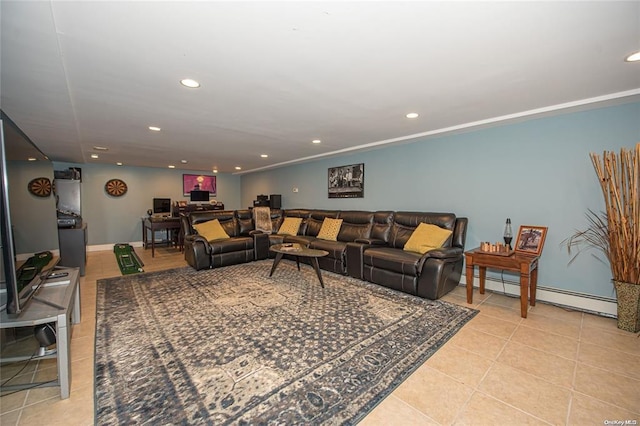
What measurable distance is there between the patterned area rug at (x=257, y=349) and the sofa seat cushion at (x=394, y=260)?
12.0 inches

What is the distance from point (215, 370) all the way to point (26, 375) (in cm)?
135

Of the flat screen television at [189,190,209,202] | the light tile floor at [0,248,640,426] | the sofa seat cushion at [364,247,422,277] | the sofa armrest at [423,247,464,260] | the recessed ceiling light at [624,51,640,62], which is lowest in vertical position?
the light tile floor at [0,248,640,426]

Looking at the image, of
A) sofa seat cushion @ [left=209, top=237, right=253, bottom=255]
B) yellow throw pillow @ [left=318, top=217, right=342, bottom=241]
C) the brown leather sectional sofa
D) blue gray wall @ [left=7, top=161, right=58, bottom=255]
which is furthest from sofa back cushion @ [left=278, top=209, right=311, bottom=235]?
blue gray wall @ [left=7, top=161, right=58, bottom=255]

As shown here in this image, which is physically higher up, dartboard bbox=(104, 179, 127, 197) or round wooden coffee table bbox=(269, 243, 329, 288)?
dartboard bbox=(104, 179, 127, 197)

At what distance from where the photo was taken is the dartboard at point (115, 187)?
681 cm

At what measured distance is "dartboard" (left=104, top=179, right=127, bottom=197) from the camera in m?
6.81

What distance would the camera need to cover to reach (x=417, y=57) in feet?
6.00

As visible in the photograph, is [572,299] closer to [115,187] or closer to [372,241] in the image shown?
[372,241]

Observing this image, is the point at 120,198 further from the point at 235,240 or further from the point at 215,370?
the point at 215,370

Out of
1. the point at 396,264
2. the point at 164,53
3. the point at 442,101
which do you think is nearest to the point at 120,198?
the point at 164,53

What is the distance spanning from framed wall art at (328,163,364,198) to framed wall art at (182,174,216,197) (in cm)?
468

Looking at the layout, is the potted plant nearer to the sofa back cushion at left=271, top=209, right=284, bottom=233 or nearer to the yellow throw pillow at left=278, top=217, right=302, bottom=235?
the yellow throw pillow at left=278, top=217, right=302, bottom=235

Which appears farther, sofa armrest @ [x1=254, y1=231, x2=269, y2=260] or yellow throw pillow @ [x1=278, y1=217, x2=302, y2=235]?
yellow throw pillow @ [x1=278, y1=217, x2=302, y2=235]

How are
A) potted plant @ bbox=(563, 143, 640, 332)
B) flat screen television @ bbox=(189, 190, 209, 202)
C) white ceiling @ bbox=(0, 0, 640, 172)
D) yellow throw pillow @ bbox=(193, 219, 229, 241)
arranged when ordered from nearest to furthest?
white ceiling @ bbox=(0, 0, 640, 172)
potted plant @ bbox=(563, 143, 640, 332)
yellow throw pillow @ bbox=(193, 219, 229, 241)
flat screen television @ bbox=(189, 190, 209, 202)
